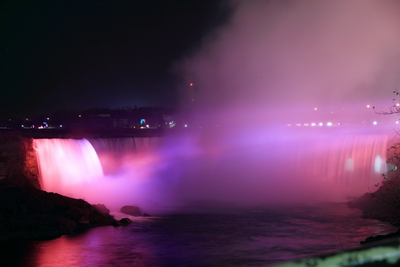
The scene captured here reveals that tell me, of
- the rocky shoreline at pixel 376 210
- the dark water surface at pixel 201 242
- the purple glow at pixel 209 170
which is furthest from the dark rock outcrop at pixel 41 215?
the rocky shoreline at pixel 376 210

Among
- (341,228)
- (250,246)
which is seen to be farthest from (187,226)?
(341,228)

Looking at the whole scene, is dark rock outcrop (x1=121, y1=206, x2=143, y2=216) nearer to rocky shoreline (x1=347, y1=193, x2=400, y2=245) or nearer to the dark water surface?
the dark water surface

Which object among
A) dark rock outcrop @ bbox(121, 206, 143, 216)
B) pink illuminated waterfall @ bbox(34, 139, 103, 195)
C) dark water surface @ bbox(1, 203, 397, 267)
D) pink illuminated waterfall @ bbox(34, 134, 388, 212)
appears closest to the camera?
dark water surface @ bbox(1, 203, 397, 267)

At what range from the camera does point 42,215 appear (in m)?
16.0

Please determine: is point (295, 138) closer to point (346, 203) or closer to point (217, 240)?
point (346, 203)

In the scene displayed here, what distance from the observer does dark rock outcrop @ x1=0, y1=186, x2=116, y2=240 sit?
50.1 ft

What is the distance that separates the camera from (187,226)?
17.8 metres

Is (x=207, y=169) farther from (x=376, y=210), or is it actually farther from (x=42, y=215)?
(x=42, y=215)

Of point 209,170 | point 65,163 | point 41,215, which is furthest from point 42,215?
point 209,170

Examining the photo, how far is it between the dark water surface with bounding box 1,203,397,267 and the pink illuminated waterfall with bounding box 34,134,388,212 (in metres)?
6.28

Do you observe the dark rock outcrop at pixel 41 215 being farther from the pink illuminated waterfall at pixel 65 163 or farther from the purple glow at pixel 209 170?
the purple glow at pixel 209 170

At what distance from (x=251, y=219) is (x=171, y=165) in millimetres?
19598

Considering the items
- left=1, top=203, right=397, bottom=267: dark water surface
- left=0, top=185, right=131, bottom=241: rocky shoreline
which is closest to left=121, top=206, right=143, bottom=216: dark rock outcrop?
left=1, top=203, right=397, bottom=267: dark water surface

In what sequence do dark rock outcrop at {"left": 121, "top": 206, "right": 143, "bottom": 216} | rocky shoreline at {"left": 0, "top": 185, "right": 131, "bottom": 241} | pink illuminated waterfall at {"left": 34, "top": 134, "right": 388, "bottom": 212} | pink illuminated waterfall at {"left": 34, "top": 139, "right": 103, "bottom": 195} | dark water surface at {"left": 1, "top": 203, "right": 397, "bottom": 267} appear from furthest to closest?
pink illuminated waterfall at {"left": 34, "top": 134, "right": 388, "bottom": 212}, pink illuminated waterfall at {"left": 34, "top": 139, "right": 103, "bottom": 195}, dark rock outcrop at {"left": 121, "top": 206, "right": 143, "bottom": 216}, rocky shoreline at {"left": 0, "top": 185, "right": 131, "bottom": 241}, dark water surface at {"left": 1, "top": 203, "right": 397, "bottom": 267}
